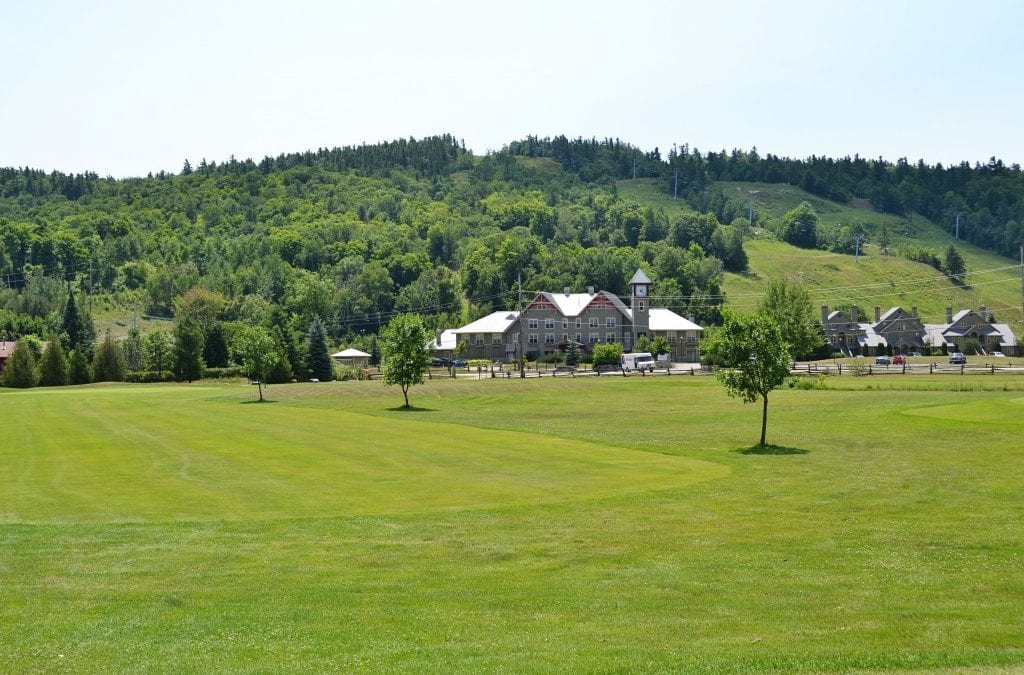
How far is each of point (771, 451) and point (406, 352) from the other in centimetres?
4090

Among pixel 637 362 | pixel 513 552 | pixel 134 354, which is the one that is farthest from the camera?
pixel 134 354

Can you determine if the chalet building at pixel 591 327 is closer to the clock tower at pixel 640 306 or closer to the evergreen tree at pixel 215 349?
the clock tower at pixel 640 306

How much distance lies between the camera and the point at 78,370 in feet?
407

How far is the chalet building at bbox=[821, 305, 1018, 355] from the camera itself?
164 m

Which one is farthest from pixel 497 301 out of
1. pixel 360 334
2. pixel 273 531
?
pixel 273 531

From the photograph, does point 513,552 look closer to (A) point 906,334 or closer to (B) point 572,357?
(B) point 572,357

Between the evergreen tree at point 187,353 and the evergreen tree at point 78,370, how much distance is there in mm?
10212

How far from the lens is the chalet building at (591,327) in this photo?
149375 mm

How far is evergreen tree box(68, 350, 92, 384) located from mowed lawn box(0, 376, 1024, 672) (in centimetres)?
7990

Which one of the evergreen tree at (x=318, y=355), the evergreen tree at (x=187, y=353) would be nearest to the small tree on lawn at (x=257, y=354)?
the evergreen tree at (x=318, y=355)

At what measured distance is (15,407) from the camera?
251 ft

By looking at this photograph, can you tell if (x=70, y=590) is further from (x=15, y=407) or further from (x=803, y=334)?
(x=803, y=334)

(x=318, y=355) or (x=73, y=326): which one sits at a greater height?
(x=73, y=326)

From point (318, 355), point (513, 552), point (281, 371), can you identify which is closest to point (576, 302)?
point (318, 355)
